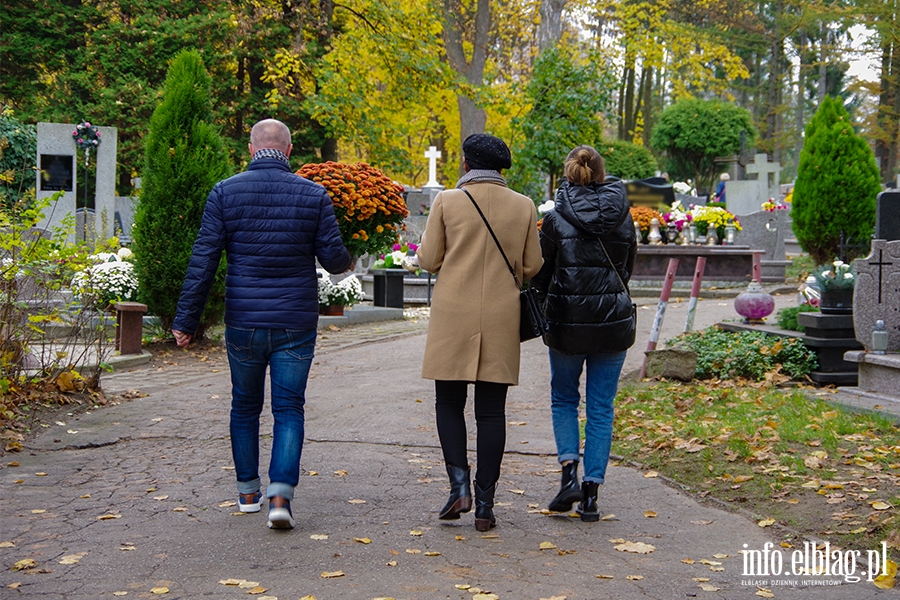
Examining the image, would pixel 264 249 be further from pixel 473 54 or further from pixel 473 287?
pixel 473 54

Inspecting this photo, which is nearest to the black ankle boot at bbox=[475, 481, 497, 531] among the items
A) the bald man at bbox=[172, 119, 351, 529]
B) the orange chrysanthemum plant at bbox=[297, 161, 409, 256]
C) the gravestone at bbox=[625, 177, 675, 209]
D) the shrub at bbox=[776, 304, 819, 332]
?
the bald man at bbox=[172, 119, 351, 529]

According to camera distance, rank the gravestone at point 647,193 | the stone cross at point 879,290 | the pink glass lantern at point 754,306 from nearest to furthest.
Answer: the stone cross at point 879,290
the pink glass lantern at point 754,306
the gravestone at point 647,193

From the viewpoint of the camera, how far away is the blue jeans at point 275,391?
4867 mm

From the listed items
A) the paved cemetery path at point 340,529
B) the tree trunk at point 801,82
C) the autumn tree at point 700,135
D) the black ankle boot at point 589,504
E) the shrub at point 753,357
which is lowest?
the paved cemetery path at point 340,529

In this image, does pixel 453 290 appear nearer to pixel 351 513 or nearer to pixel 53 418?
pixel 351 513

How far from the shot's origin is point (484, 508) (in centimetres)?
483

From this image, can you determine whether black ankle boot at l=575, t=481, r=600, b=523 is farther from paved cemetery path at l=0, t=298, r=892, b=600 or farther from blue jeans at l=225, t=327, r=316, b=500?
blue jeans at l=225, t=327, r=316, b=500

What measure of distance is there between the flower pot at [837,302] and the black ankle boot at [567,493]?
4.95 meters

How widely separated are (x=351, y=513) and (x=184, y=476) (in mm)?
1332

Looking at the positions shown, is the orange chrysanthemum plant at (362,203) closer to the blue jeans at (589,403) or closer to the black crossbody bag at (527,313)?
the blue jeans at (589,403)

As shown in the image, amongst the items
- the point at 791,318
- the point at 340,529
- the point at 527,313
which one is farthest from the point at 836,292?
the point at 340,529

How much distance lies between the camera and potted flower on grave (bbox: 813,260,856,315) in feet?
30.0

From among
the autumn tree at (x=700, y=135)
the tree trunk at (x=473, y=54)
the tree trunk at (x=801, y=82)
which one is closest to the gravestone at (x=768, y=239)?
the tree trunk at (x=473, y=54)

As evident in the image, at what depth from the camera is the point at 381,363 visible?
11.0 meters
